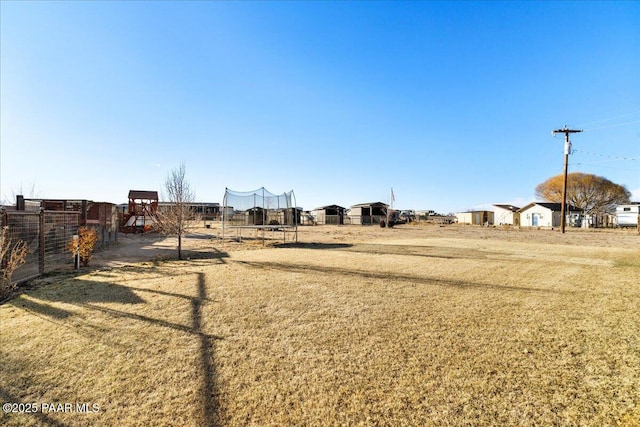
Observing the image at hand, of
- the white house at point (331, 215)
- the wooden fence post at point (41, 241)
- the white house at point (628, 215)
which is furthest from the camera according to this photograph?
the white house at point (331, 215)

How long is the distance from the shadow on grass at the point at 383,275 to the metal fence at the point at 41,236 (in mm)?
5036

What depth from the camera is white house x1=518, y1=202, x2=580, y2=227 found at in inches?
1647

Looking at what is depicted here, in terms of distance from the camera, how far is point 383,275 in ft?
24.2

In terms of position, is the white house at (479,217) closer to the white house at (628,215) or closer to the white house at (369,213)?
the white house at (628,215)

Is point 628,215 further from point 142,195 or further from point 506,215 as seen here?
point 142,195

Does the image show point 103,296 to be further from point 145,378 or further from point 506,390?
point 506,390

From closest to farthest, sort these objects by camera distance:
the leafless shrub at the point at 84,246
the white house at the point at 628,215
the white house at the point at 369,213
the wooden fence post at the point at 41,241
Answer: the wooden fence post at the point at 41,241 → the leafless shrub at the point at 84,246 → the white house at the point at 628,215 → the white house at the point at 369,213

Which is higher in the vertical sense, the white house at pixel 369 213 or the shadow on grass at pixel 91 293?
the white house at pixel 369 213

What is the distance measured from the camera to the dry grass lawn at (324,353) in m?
2.43

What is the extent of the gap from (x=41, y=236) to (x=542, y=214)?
54757mm

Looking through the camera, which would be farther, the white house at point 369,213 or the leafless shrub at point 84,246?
the white house at point 369,213

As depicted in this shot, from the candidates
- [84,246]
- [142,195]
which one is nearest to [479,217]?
[142,195]

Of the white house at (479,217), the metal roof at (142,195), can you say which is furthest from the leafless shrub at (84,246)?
the white house at (479,217)

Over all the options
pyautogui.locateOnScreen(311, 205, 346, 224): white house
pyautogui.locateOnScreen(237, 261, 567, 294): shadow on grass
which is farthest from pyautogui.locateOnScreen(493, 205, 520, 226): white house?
pyautogui.locateOnScreen(237, 261, 567, 294): shadow on grass
